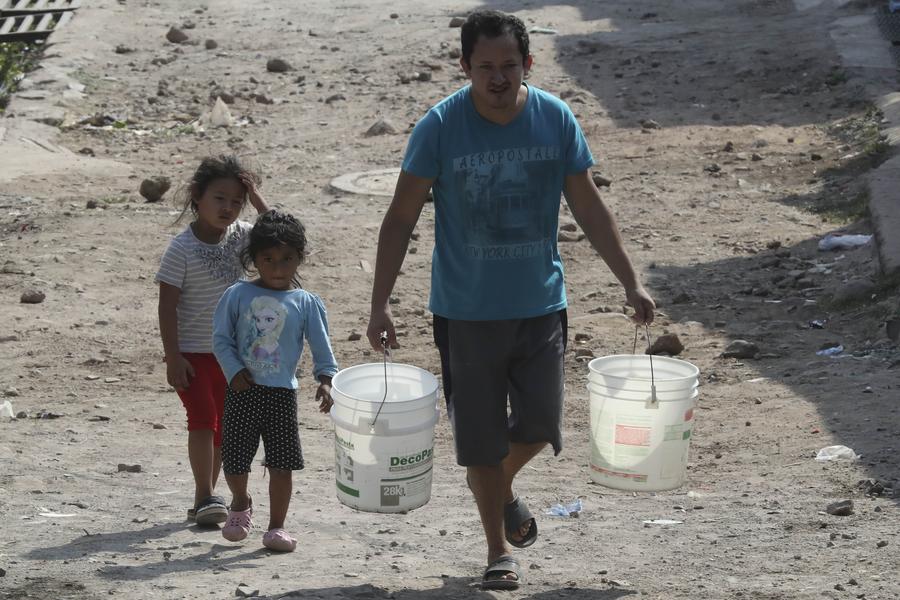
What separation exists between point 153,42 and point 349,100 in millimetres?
3727

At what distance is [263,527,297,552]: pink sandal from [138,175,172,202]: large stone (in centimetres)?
630

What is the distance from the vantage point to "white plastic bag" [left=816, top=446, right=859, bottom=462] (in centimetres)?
Result: 549

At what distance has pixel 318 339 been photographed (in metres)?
4.48

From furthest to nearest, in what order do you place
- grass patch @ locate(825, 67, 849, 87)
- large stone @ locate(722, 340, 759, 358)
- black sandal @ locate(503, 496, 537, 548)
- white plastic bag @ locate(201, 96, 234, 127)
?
grass patch @ locate(825, 67, 849, 87) < white plastic bag @ locate(201, 96, 234, 127) < large stone @ locate(722, 340, 759, 358) < black sandal @ locate(503, 496, 537, 548)

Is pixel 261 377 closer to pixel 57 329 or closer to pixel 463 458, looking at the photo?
pixel 463 458

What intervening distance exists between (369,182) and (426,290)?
263 cm

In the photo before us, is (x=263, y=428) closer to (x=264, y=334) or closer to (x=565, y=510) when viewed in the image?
(x=264, y=334)

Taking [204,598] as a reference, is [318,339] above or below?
above

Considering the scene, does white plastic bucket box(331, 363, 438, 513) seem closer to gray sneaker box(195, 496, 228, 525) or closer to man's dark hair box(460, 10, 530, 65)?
gray sneaker box(195, 496, 228, 525)

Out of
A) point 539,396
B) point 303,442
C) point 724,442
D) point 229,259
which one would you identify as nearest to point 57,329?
point 303,442

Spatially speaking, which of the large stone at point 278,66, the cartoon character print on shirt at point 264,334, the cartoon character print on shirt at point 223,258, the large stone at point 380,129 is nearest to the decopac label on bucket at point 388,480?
the cartoon character print on shirt at point 264,334

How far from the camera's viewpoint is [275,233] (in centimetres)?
439

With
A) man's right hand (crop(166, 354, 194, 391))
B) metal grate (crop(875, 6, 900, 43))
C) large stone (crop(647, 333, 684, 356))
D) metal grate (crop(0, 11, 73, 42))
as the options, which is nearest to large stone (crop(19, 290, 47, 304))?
large stone (crop(647, 333, 684, 356))

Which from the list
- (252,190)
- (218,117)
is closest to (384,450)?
(252,190)
